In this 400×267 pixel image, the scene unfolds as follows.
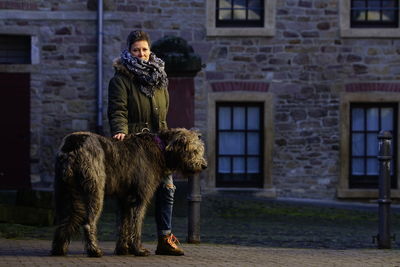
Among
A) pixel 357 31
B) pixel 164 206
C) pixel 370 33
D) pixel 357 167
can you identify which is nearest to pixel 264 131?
pixel 357 167

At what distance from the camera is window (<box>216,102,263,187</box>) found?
59.7 ft

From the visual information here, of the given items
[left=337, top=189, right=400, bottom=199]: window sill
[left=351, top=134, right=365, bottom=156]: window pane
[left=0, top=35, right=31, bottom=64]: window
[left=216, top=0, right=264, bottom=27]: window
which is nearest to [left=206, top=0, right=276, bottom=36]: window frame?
[left=216, top=0, right=264, bottom=27]: window

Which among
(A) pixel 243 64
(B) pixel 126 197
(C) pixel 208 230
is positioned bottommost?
(C) pixel 208 230

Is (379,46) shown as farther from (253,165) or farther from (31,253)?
(31,253)

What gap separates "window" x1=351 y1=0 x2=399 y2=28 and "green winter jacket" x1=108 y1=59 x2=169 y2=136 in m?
10.9

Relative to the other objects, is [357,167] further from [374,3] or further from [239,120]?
[374,3]

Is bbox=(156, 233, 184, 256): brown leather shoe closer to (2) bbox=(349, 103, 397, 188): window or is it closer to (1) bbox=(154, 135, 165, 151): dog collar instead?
(1) bbox=(154, 135, 165, 151): dog collar

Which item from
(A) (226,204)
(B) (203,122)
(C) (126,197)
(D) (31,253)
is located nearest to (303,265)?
(C) (126,197)

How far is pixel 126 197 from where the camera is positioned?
7.53 meters

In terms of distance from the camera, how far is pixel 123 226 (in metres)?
7.59

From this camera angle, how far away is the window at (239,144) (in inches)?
717

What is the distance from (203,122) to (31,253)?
10.3 m

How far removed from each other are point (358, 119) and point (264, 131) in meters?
1.86

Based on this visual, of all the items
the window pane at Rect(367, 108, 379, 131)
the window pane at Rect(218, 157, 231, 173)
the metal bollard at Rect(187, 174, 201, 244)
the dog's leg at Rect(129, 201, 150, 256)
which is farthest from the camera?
the window pane at Rect(367, 108, 379, 131)
